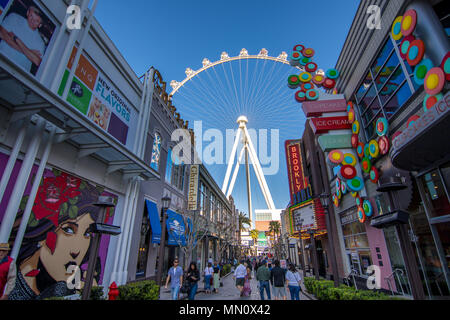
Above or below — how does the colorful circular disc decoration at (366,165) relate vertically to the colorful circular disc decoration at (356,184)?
above

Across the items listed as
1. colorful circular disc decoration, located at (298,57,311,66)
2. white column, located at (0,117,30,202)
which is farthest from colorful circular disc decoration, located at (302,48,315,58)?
white column, located at (0,117,30,202)

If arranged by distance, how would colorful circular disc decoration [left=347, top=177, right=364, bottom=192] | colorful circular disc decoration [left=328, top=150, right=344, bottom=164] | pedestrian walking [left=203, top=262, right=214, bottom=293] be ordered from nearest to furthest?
colorful circular disc decoration [left=347, top=177, right=364, bottom=192]
colorful circular disc decoration [left=328, top=150, right=344, bottom=164]
pedestrian walking [left=203, top=262, right=214, bottom=293]

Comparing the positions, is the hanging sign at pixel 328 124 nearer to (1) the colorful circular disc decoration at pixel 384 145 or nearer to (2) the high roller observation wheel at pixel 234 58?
(1) the colorful circular disc decoration at pixel 384 145

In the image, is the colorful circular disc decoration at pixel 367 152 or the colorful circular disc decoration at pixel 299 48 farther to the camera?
the colorful circular disc decoration at pixel 299 48

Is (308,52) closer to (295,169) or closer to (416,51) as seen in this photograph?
(416,51)

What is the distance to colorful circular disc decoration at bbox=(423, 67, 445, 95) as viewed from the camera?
652cm

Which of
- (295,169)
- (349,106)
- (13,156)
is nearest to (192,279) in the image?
(13,156)

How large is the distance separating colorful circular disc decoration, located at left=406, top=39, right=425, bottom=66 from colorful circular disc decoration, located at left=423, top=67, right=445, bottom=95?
84cm

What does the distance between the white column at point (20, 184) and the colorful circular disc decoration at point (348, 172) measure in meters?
14.0

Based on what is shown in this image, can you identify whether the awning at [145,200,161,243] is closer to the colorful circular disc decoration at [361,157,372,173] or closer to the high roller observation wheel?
the colorful circular disc decoration at [361,157,372,173]

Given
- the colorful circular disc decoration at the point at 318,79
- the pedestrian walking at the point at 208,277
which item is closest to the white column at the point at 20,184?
the pedestrian walking at the point at 208,277

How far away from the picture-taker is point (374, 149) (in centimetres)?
1074

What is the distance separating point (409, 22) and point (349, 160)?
705 cm

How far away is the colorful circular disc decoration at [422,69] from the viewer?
7113mm
